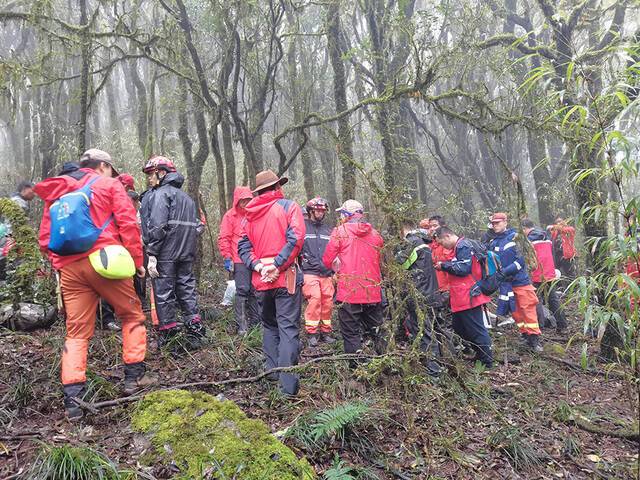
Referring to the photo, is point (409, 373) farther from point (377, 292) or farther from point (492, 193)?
point (492, 193)

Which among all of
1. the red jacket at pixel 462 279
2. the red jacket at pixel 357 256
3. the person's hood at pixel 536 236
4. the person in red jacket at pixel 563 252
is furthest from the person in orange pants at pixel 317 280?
the person in red jacket at pixel 563 252

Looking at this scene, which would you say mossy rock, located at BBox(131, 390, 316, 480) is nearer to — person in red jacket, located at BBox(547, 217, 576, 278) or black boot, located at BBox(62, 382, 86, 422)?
black boot, located at BBox(62, 382, 86, 422)

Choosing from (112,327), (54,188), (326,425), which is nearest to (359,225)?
(326,425)

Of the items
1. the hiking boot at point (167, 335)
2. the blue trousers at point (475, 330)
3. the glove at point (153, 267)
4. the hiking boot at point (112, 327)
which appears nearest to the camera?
the glove at point (153, 267)

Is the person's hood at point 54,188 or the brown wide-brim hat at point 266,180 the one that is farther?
the brown wide-brim hat at point 266,180

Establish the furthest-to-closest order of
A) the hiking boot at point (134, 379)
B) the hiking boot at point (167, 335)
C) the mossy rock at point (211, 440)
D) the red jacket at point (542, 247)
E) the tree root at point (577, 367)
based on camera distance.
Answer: the red jacket at point (542, 247), the tree root at point (577, 367), the hiking boot at point (167, 335), the hiking boot at point (134, 379), the mossy rock at point (211, 440)

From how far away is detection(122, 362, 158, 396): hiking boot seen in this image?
4.32m

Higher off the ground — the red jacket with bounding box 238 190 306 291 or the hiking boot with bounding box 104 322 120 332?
the red jacket with bounding box 238 190 306 291

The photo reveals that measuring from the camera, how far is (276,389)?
4586mm

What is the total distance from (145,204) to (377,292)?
3120mm

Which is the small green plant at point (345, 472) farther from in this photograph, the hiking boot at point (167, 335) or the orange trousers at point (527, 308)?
the orange trousers at point (527, 308)

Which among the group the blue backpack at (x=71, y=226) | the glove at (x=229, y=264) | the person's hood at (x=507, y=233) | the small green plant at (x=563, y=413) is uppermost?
the blue backpack at (x=71, y=226)

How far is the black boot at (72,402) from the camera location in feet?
12.5

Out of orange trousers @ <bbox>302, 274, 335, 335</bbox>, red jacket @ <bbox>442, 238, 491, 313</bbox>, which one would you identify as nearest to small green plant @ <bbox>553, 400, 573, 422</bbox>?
red jacket @ <bbox>442, 238, 491, 313</bbox>
